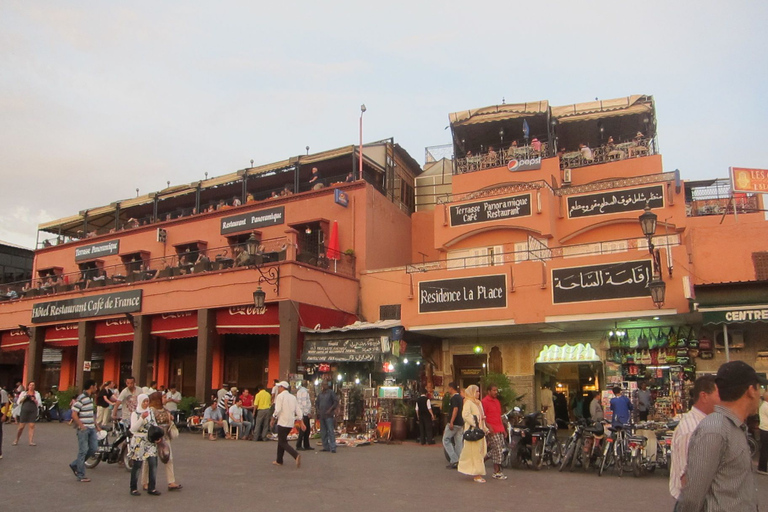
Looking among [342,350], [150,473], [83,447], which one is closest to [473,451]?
[150,473]

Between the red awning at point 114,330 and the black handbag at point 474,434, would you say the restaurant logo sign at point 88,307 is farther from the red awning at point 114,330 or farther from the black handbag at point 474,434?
the black handbag at point 474,434

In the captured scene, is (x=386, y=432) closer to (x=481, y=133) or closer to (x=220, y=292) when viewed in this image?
(x=220, y=292)

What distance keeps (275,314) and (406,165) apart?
1184 centimetres

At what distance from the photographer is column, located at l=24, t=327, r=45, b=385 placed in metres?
29.8

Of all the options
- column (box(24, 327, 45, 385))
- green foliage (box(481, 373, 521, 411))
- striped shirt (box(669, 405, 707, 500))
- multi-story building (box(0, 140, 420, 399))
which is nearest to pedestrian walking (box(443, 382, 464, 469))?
green foliage (box(481, 373, 521, 411))

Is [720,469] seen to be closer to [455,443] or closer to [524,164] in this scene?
[455,443]

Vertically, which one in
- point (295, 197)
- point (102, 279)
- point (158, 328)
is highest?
point (295, 197)

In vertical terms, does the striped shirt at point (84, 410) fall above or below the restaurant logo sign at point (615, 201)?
below

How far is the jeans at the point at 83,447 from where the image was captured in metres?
10.9

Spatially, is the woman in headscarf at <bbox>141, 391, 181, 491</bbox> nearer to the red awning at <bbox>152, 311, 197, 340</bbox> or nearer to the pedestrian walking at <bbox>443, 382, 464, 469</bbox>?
the pedestrian walking at <bbox>443, 382, 464, 469</bbox>

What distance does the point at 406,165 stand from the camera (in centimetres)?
3139

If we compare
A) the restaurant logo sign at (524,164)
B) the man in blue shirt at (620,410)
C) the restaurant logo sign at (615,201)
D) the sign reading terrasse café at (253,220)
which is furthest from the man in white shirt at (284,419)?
the restaurant logo sign at (524,164)

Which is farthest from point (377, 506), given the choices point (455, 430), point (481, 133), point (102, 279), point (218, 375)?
point (102, 279)

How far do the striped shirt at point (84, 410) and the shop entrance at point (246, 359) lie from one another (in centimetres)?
1433
